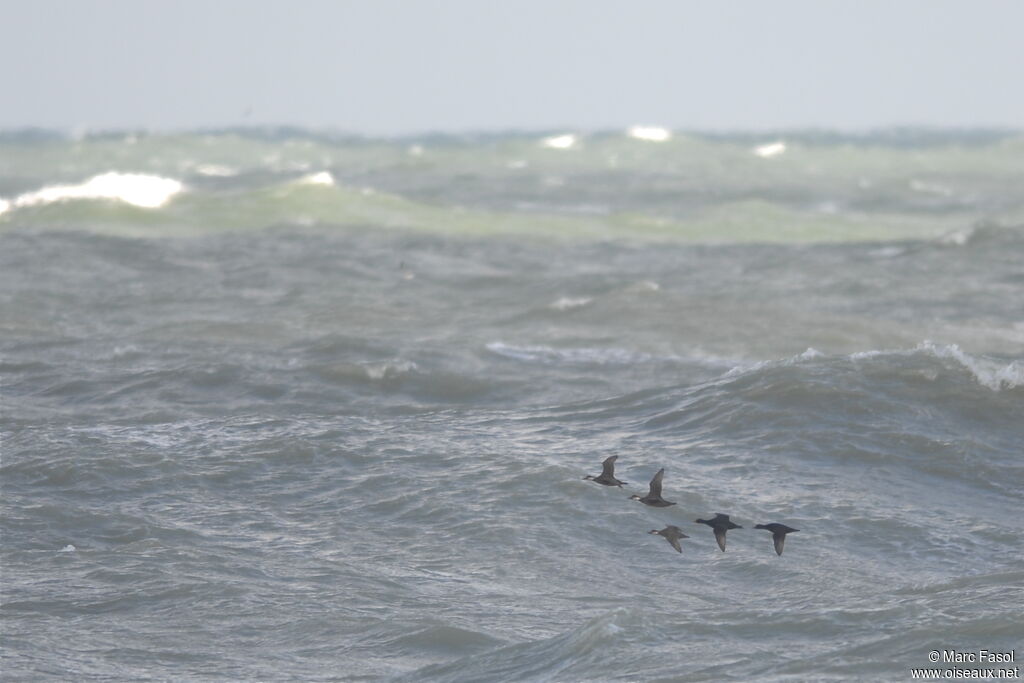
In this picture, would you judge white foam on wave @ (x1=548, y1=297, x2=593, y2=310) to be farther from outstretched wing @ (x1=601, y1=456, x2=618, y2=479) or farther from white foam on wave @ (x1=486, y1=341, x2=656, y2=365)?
outstretched wing @ (x1=601, y1=456, x2=618, y2=479)

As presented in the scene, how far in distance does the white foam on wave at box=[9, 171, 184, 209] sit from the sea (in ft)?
28.1

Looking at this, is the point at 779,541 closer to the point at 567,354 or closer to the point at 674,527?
the point at 674,527

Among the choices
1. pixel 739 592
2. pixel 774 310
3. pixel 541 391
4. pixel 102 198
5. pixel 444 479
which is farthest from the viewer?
pixel 102 198

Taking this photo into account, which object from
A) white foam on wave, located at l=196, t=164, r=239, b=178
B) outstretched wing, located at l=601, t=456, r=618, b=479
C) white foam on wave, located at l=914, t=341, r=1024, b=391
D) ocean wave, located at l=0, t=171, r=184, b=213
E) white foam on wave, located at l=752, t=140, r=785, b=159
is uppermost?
white foam on wave, located at l=752, t=140, r=785, b=159

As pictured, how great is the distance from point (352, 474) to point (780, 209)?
32.9 meters

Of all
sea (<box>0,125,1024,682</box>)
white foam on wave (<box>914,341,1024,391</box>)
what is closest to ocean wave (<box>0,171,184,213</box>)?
sea (<box>0,125,1024,682</box>)

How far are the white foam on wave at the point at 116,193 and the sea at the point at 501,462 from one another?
8.56m

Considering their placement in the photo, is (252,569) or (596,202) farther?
(596,202)

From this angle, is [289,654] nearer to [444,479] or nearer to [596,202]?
[444,479]

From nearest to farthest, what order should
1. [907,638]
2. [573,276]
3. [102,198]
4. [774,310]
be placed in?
1. [907,638]
2. [774,310]
3. [573,276]
4. [102,198]

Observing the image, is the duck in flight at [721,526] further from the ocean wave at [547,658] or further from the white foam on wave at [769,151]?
the white foam on wave at [769,151]

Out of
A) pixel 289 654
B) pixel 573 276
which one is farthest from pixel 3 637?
pixel 573 276

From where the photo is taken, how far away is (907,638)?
31.7 ft

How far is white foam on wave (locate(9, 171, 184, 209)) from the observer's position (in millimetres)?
40031
